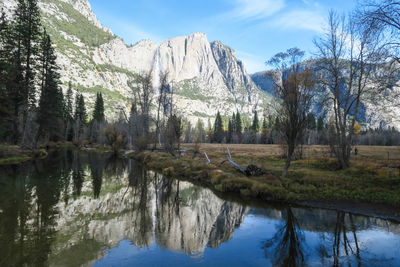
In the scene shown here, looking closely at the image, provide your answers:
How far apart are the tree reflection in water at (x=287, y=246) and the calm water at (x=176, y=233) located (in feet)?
0.11

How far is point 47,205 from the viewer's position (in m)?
10.5

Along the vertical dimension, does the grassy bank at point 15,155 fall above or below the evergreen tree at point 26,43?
below

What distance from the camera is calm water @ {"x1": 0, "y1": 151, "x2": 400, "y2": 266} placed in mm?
6418

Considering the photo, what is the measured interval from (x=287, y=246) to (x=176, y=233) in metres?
4.16

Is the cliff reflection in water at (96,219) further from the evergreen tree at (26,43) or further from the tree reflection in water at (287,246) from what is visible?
the evergreen tree at (26,43)

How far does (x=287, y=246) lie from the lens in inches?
294

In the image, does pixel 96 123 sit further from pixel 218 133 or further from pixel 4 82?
pixel 218 133

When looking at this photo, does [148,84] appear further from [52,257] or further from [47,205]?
[52,257]

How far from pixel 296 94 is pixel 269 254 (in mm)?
9871

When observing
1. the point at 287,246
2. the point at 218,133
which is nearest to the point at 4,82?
the point at 287,246

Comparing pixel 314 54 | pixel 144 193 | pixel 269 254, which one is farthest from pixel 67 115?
pixel 269 254

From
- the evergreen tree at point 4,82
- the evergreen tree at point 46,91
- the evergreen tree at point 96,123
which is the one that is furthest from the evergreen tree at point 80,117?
the evergreen tree at point 4,82

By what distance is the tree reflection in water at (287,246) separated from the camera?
657 cm

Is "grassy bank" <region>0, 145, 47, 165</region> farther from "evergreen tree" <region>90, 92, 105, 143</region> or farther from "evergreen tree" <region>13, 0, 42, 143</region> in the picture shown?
"evergreen tree" <region>90, 92, 105, 143</region>
